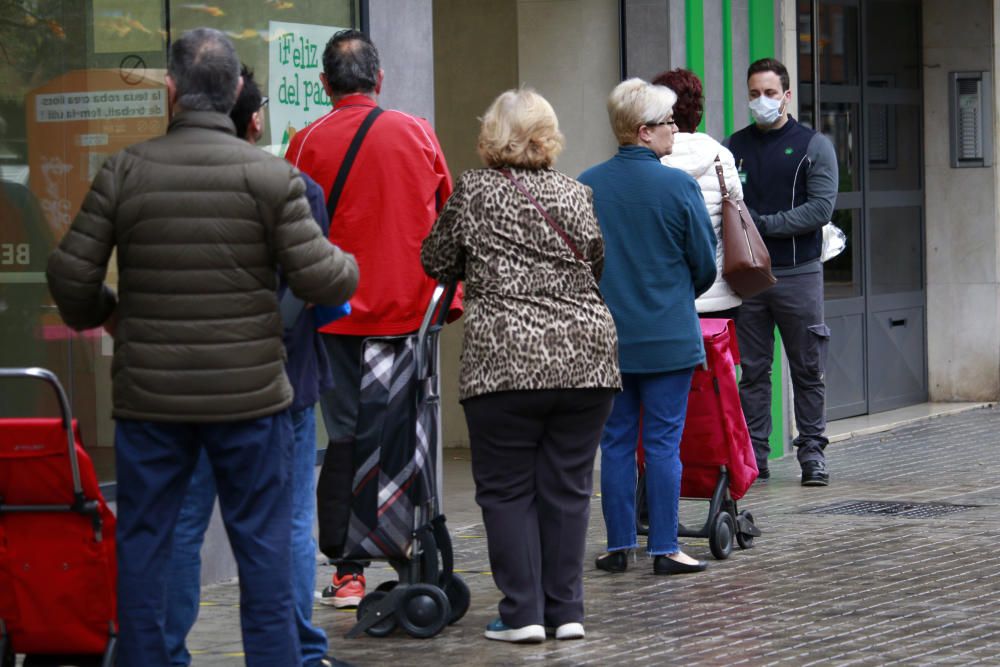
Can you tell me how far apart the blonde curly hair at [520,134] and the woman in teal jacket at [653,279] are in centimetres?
109

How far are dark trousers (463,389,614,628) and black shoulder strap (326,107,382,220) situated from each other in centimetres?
92

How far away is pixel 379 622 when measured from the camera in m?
6.43

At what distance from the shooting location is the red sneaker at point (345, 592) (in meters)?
6.98

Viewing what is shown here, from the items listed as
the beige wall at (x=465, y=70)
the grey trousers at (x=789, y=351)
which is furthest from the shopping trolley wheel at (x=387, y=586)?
the beige wall at (x=465, y=70)

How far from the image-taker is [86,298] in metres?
4.93

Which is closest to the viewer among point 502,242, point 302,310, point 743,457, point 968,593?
point 302,310

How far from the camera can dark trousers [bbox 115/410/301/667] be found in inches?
197

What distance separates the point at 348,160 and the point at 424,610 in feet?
5.18

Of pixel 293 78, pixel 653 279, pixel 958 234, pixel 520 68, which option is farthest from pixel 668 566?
pixel 958 234

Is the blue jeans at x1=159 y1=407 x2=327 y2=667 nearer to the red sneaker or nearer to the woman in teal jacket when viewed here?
the red sneaker

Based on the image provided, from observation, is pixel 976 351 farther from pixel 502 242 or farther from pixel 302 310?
pixel 302 310

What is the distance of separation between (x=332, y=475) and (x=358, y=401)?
356mm

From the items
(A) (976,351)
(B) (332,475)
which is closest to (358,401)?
(B) (332,475)

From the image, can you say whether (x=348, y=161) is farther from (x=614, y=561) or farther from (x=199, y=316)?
(x=614, y=561)
